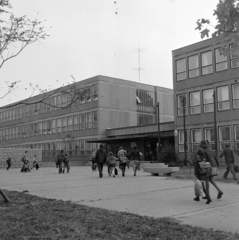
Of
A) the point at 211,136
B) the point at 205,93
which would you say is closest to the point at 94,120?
the point at 205,93

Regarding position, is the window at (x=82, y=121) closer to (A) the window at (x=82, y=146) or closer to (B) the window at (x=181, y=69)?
(A) the window at (x=82, y=146)

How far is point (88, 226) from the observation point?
20.6 ft

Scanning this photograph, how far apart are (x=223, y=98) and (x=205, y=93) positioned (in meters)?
2.10

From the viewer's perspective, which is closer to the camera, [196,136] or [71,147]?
[196,136]

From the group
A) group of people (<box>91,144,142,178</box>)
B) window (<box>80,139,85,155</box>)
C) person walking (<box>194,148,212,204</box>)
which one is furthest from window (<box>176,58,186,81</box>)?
person walking (<box>194,148,212,204</box>)

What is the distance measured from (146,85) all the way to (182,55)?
20.9 metres

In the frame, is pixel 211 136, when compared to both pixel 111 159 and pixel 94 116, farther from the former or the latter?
pixel 94 116

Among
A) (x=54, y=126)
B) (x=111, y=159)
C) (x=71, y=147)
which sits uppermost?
(x=54, y=126)

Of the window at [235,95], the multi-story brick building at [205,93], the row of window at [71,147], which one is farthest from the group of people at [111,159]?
the row of window at [71,147]

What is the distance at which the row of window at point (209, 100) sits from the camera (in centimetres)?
3219

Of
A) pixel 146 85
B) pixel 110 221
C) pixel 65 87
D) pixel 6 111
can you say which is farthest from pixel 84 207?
pixel 6 111

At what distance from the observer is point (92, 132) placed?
51.7 meters

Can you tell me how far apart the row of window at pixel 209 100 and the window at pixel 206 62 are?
1846 millimetres

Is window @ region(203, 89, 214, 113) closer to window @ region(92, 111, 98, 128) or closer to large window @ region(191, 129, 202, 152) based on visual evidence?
large window @ region(191, 129, 202, 152)
